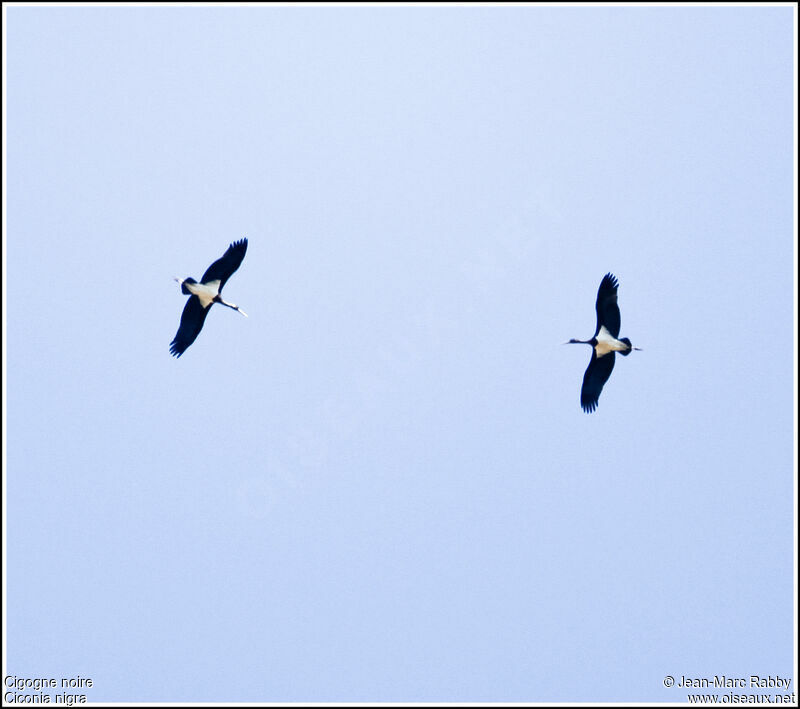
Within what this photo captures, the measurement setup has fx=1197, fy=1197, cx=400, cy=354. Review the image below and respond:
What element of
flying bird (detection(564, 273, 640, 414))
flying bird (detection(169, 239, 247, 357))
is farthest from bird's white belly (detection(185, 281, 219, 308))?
flying bird (detection(564, 273, 640, 414))

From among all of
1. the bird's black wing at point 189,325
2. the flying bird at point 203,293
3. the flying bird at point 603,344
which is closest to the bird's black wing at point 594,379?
the flying bird at point 603,344

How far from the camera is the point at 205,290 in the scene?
83.9 feet

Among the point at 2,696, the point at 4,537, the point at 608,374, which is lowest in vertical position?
the point at 2,696

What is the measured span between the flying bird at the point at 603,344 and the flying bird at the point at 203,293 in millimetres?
7469

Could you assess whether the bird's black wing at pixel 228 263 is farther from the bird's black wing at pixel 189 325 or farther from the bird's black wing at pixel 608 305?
the bird's black wing at pixel 608 305

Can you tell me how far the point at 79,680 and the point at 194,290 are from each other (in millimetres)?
8574

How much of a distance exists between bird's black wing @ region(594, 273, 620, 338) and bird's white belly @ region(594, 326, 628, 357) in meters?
0.10

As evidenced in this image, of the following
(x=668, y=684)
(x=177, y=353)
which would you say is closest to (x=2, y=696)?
(x=177, y=353)

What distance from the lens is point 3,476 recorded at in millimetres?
29297

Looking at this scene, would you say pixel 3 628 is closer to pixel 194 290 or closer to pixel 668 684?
pixel 194 290

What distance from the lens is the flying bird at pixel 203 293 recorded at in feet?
82.3

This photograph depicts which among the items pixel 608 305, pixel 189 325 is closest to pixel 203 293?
pixel 189 325

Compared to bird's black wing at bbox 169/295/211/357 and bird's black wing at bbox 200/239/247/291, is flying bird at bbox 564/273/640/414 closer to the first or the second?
bird's black wing at bbox 200/239/247/291

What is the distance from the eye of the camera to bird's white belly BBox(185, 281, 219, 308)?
25422 millimetres
